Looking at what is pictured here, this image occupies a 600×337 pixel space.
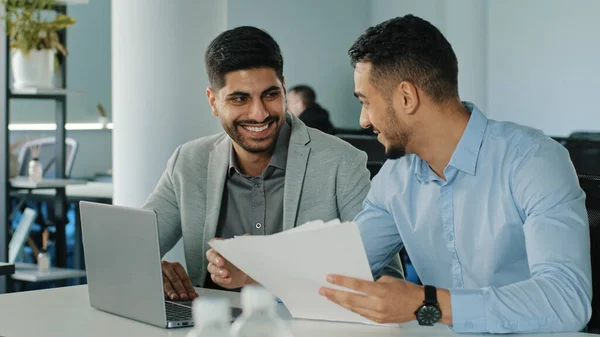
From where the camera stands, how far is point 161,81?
308cm

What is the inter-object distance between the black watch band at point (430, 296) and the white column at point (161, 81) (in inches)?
64.7

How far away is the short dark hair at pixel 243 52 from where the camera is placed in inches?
91.7

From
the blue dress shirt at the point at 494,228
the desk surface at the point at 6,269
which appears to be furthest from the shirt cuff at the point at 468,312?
the desk surface at the point at 6,269

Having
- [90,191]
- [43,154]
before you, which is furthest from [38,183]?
[43,154]

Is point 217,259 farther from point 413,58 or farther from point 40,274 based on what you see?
point 40,274

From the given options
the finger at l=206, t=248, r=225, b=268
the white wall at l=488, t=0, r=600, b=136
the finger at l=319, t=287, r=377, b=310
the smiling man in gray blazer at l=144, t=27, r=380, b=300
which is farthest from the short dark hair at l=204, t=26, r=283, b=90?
the white wall at l=488, t=0, r=600, b=136

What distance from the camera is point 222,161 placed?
243 cm

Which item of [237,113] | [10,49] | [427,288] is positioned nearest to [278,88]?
[237,113]

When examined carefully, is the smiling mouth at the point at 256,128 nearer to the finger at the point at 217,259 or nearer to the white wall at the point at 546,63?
the finger at the point at 217,259

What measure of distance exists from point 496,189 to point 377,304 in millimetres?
434

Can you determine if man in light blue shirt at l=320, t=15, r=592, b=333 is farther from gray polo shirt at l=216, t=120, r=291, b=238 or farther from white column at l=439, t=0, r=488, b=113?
white column at l=439, t=0, r=488, b=113

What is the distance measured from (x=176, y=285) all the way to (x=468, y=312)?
0.78 m

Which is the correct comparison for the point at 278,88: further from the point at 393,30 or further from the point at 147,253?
the point at 147,253

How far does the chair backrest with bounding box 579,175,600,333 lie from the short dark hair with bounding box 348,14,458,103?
1.16ft
